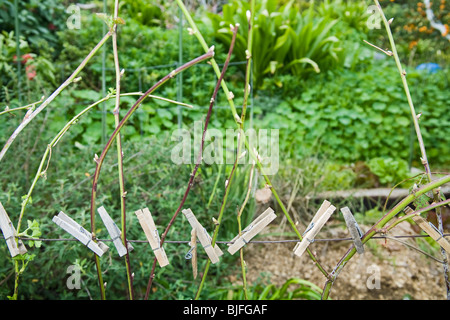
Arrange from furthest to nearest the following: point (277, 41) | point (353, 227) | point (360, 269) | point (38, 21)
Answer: point (277, 41) → point (38, 21) → point (360, 269) → point (353, 227)

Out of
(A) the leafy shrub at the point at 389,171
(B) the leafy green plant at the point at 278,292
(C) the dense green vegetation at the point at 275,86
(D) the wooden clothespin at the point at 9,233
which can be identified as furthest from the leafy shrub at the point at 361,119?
(D) the wooden clothespin at the point at 9,233

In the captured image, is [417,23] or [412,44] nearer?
[412,44]

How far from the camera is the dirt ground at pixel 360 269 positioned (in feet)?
7.04

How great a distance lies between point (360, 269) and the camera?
229cm

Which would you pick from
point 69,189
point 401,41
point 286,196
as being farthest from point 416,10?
point 69,189

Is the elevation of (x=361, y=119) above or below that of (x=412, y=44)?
below

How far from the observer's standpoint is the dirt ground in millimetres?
2146

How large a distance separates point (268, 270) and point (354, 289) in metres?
0.48

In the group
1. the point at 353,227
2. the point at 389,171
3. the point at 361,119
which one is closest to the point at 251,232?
the point at 353,227

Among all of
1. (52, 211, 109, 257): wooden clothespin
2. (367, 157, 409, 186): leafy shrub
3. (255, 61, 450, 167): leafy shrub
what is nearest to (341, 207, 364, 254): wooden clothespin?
(52, 211, 109, 257): wooden clothespin

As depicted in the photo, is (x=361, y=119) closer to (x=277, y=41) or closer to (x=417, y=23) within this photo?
(x=277, y=41)

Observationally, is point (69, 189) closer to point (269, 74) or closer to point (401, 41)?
point (269, 74)

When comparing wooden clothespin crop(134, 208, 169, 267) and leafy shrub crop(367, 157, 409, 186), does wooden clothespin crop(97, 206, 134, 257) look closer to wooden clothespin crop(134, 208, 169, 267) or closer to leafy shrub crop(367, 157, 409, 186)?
wooden clothespin crop(134, 208, 169, 267)

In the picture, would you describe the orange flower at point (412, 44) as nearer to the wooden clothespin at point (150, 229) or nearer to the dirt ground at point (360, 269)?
the dirt ground at point (360, 269)
